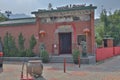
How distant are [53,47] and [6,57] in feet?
17.0

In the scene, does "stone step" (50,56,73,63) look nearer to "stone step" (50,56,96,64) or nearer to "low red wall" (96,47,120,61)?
"stone step" (50,56,96,64)

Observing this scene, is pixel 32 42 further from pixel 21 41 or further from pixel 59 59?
pixel 59 59

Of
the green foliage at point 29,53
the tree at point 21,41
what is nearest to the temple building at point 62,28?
the tree at point 21,41

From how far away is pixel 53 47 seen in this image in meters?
30.7

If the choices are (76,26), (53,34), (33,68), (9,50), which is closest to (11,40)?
(9,50)

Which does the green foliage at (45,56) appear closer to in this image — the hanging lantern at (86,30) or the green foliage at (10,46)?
the hanging lantern at (86,30)

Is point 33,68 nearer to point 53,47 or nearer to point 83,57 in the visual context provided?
point 83,57

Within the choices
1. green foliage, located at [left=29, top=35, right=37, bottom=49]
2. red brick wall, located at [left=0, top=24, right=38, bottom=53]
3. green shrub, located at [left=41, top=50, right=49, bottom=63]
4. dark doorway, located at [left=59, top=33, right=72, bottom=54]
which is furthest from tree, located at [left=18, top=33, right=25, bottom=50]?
green shrub, located at [left=41, top=50, right=49, bottom=63]

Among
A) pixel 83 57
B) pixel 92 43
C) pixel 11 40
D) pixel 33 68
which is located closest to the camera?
pixel 33 68

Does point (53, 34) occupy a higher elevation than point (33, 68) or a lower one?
higher

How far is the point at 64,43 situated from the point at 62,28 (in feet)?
5.71

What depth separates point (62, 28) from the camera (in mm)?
30188

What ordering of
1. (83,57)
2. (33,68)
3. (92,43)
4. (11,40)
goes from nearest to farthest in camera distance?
1. (33,68)
2. (83,57)
3. (92,43)
4. (11,40)

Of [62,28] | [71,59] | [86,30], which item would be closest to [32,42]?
[62,28]
